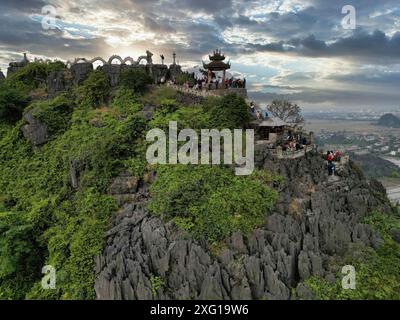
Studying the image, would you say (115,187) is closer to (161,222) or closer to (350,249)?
(161,222)

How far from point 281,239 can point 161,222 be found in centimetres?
684

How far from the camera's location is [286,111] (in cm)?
4700

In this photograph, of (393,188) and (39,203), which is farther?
(393,188)

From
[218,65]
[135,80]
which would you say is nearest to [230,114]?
[218,65]

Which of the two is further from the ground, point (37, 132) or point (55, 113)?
point (55, 113)

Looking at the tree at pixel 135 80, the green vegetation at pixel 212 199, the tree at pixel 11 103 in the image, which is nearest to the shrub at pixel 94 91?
the tree at pixel 135 80

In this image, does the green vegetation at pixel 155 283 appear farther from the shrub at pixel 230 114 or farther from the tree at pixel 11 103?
the tree at pixel 11 103

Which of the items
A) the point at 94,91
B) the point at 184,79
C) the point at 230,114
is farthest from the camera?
the point at 184,79

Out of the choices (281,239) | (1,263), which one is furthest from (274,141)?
(1,263)

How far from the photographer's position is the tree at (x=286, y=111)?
46.9 metres

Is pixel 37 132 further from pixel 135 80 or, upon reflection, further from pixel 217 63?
pixel 217 63

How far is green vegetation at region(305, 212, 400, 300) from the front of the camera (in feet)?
66.0

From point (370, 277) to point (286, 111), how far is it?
93.2 ft
